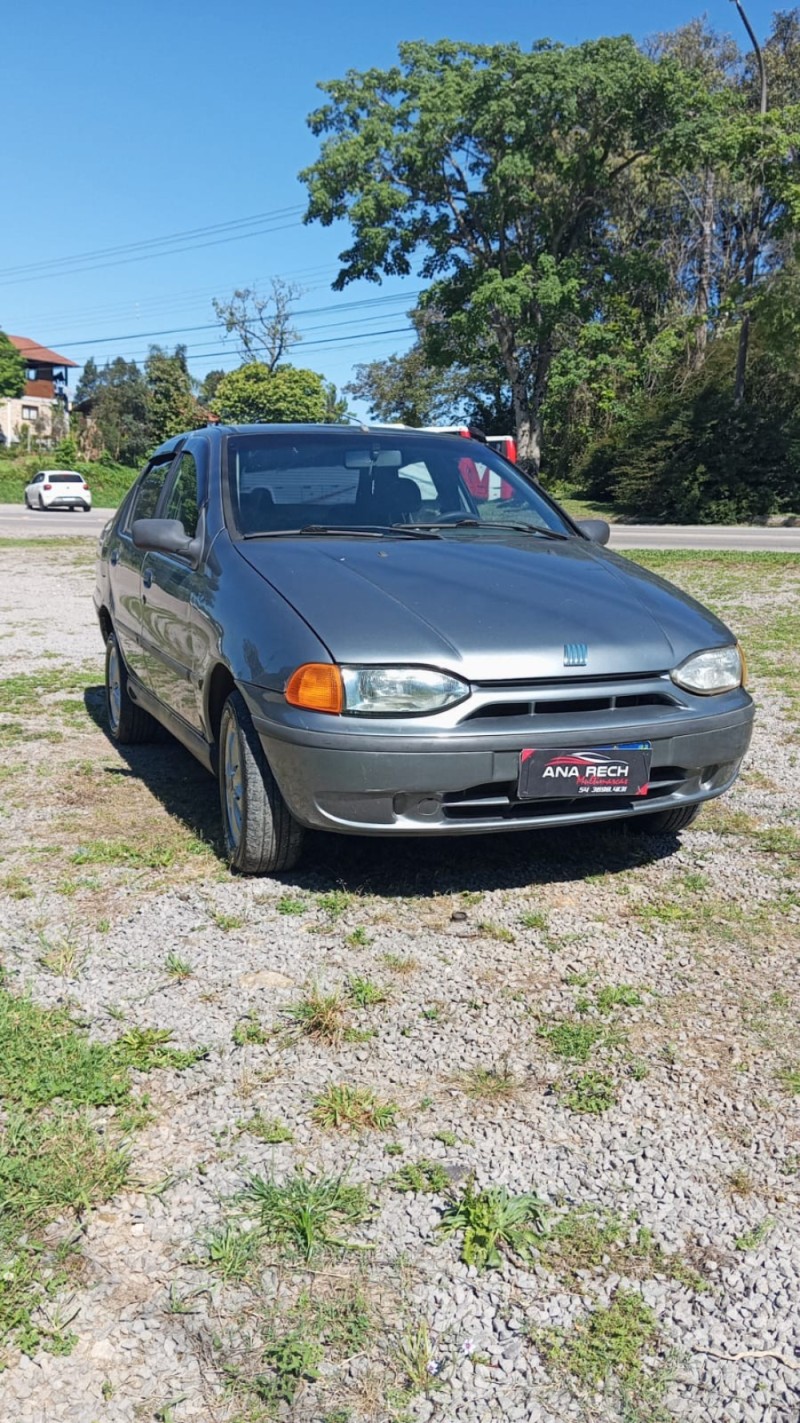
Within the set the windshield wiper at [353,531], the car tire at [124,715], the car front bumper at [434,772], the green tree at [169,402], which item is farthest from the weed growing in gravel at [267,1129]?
the green tree at [169,402]

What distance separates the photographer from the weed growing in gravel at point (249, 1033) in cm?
295

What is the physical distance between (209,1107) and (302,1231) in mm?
516

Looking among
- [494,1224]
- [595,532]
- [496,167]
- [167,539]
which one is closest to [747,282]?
[496,167]

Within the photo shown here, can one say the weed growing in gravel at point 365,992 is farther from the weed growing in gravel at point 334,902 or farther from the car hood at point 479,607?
the car hood at point 479,607

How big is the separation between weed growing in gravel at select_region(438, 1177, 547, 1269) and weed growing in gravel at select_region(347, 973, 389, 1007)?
848mm

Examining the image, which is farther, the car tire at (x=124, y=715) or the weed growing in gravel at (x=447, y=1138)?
the car tire at (x=124, y=715)

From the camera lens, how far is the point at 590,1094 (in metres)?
2.72

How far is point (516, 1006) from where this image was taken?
3160 mm

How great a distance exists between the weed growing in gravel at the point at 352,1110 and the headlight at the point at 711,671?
184 centimetres

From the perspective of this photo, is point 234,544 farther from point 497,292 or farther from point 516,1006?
point 497,292

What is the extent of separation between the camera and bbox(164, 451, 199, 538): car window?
491 centimetres

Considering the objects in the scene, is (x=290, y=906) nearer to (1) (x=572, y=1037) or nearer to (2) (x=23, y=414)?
(1) (x=572, y=1037)

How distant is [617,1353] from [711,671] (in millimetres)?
2497

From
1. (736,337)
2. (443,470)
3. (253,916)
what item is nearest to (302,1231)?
(253,916)
